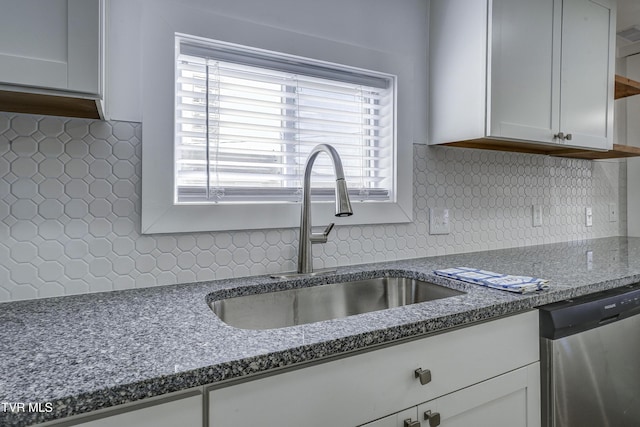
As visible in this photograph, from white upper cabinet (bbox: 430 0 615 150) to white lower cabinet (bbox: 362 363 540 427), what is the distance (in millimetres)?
928

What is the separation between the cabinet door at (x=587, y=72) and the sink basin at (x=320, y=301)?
1.09 metres

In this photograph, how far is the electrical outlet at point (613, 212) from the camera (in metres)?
2.69

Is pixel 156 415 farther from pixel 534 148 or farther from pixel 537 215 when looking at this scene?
pixel 537 215

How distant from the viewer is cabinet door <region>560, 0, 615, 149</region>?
5.86 feet

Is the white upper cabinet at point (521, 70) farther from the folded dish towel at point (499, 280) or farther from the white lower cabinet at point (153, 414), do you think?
the white lower cabinet at point (153, 414)

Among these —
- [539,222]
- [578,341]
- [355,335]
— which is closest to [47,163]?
[355,335]

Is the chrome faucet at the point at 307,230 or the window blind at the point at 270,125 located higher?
the window blind at the point at 270,125

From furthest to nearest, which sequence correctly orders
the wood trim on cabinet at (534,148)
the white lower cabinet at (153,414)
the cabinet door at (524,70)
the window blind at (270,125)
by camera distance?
the wood trim on cabinet at (534,148) → the cabinet door at (524,70) → the window blind at (270,125) → the white lower cabinet at (153,414)

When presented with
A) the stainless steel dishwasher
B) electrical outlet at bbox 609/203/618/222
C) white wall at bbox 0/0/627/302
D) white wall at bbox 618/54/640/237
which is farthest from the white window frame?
white wall at bbox 618/54/640/237

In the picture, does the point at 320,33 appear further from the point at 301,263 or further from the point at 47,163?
the point at 47,163

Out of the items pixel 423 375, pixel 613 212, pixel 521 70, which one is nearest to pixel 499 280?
pixel 423 375

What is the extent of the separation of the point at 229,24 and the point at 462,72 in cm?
98

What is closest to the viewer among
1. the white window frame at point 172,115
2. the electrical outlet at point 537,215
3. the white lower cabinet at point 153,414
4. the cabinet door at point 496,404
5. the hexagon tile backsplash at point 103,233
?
the white lower cabinet at point 153,414

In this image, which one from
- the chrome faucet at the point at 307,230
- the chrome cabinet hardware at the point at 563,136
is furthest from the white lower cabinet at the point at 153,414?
the chrome cabinet hardware at the point at 563,136
